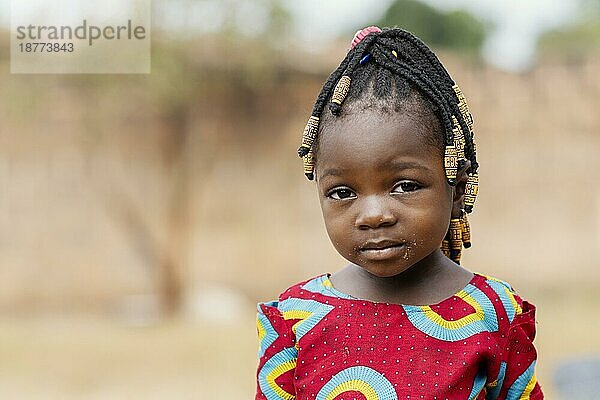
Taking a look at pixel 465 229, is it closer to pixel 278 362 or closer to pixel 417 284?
pixel 417 284

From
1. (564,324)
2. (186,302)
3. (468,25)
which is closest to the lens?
(564,324)

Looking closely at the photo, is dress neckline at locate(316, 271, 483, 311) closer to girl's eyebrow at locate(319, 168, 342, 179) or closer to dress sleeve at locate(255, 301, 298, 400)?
dress sleeve at locate(255, 301, 298, 400)

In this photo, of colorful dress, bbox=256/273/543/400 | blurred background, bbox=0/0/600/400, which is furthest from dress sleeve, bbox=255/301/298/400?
blurred background, bbox=0/0/600/400

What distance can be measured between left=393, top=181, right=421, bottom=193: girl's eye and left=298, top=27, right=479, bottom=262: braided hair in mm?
78

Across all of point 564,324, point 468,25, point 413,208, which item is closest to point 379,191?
point 413,208

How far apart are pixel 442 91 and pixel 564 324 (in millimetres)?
9949

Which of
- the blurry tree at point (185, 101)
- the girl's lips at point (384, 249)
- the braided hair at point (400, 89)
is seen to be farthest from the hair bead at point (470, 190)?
the blurry tree at point (185, 101)

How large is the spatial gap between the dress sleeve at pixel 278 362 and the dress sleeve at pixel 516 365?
16.2 inches

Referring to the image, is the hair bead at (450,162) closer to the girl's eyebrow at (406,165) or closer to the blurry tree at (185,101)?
the girl's eyebrow at (406,165)

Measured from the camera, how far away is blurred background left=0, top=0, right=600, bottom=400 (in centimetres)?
1184

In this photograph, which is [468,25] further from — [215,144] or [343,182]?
[343,182]

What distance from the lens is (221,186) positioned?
12797mm

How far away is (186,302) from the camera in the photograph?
39.9 feet

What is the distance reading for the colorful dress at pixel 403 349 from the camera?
1.92 m
